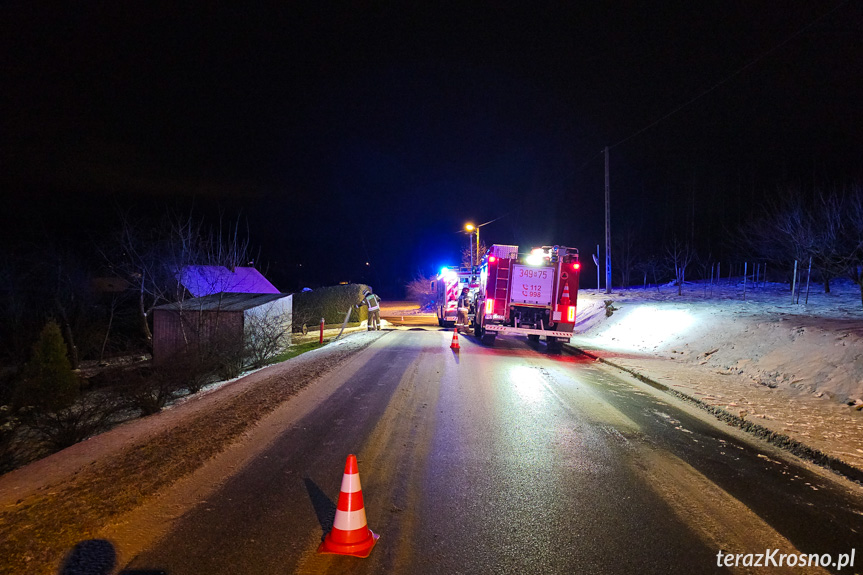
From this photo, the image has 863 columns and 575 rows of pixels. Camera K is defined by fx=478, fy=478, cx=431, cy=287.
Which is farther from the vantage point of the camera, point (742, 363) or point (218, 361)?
point (218, 361)

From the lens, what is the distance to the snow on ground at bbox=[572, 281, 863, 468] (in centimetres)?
700

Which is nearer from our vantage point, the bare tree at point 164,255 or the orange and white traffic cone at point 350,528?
the orange and white traffic cone at point 350,528

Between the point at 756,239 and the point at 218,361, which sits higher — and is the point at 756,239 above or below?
above

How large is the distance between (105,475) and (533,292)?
13404 millimetres

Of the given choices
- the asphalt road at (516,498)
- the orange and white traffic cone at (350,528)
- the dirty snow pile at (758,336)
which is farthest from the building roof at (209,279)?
the orange and white traffic cone at (350,528)

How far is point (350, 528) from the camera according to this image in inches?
140

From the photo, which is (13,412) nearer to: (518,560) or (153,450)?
(153,450)

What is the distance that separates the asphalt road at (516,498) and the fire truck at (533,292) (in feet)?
27.2

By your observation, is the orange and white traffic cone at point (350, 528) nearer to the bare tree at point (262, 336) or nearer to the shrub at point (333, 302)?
the bare tree at point (262, 336)

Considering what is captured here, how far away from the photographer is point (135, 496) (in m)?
4.38

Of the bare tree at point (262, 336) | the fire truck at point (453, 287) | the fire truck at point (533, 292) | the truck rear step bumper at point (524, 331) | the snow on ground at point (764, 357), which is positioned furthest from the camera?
the fire truck at point (453, 287)

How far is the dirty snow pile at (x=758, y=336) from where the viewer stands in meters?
8.84

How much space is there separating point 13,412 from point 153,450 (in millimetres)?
6800

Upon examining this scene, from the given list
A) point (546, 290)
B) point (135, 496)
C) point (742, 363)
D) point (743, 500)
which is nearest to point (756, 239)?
point (546, 290)
